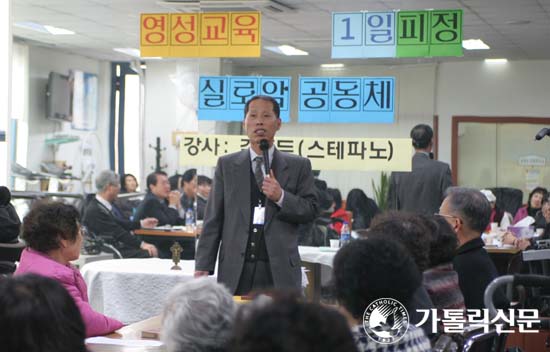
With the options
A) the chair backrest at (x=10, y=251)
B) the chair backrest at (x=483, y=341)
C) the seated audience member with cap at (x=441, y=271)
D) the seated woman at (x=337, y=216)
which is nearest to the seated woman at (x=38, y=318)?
the chair backrest at (x=483, y=341)

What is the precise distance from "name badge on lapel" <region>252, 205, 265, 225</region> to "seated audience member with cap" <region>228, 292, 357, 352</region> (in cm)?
278

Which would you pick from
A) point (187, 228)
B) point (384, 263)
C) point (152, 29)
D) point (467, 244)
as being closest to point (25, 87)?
point (187, 228)

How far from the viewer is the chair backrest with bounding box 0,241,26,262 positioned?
206 inches

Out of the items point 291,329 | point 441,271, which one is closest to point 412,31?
point 441,271

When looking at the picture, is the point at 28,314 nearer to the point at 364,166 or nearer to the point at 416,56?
the point at 364,166

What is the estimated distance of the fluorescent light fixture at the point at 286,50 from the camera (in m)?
14.2

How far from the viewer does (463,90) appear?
Answer: 16.1m

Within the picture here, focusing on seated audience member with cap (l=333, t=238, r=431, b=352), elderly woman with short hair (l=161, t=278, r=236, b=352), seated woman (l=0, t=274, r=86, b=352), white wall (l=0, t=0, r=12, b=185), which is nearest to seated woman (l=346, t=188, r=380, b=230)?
white wall (l=0, t=0, r=12, b=185)

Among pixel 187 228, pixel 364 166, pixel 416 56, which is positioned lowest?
pixel 187 228

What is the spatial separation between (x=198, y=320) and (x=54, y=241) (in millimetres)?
1702

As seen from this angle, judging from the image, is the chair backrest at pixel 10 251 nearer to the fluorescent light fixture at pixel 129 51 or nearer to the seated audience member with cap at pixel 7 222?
the seated audience member with cap at pixel 7 222

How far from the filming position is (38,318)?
5.68 ft

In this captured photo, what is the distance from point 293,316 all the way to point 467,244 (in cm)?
266

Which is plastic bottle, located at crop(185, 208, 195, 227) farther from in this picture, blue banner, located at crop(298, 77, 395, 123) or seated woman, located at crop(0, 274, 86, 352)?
seated woman, located at crop(0, 274, 86, 352)
